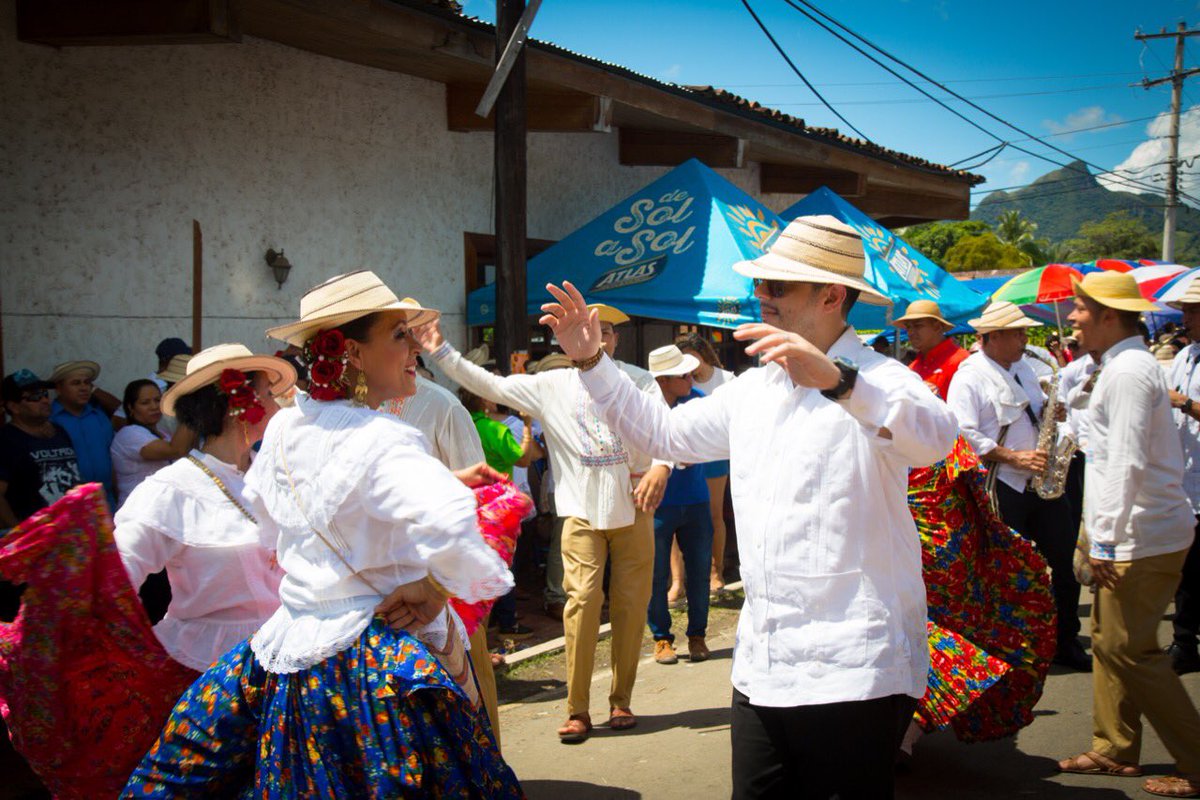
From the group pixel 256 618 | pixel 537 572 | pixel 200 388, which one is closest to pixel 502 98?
pixel 537 572

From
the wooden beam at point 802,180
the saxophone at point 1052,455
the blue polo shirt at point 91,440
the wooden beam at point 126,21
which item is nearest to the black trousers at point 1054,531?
the saxophone at point 1052,455

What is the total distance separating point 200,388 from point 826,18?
11.1m

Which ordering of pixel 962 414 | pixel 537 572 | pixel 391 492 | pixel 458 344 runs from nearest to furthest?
pixel 391 492 < pixel 962 414 < pixel 537 572 < pixel 458 344

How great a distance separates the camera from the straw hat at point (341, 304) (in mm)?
2910

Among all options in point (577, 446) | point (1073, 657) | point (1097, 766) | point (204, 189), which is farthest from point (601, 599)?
point (204, 189)

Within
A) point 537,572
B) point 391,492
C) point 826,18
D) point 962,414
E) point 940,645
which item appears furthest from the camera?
point 826,18

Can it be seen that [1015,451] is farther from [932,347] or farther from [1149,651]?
[1149,651]

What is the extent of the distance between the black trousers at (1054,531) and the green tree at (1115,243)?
79829mm

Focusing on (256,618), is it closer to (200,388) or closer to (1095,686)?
(200,388)

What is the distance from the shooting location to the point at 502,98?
8.65 metres

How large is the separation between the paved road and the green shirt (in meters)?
1.86

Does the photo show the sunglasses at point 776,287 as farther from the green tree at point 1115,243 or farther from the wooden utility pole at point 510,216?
the green tree at point 1115,243

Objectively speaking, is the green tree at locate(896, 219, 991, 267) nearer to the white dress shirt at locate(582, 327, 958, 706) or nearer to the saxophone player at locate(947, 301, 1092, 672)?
the saxophone player at locate(947, 301, 1092, 672)

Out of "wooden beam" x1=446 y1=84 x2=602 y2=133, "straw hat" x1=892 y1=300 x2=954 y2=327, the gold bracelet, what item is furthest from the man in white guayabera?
"wooden beam" x1=446 y1=84 x2=602 y2=133
